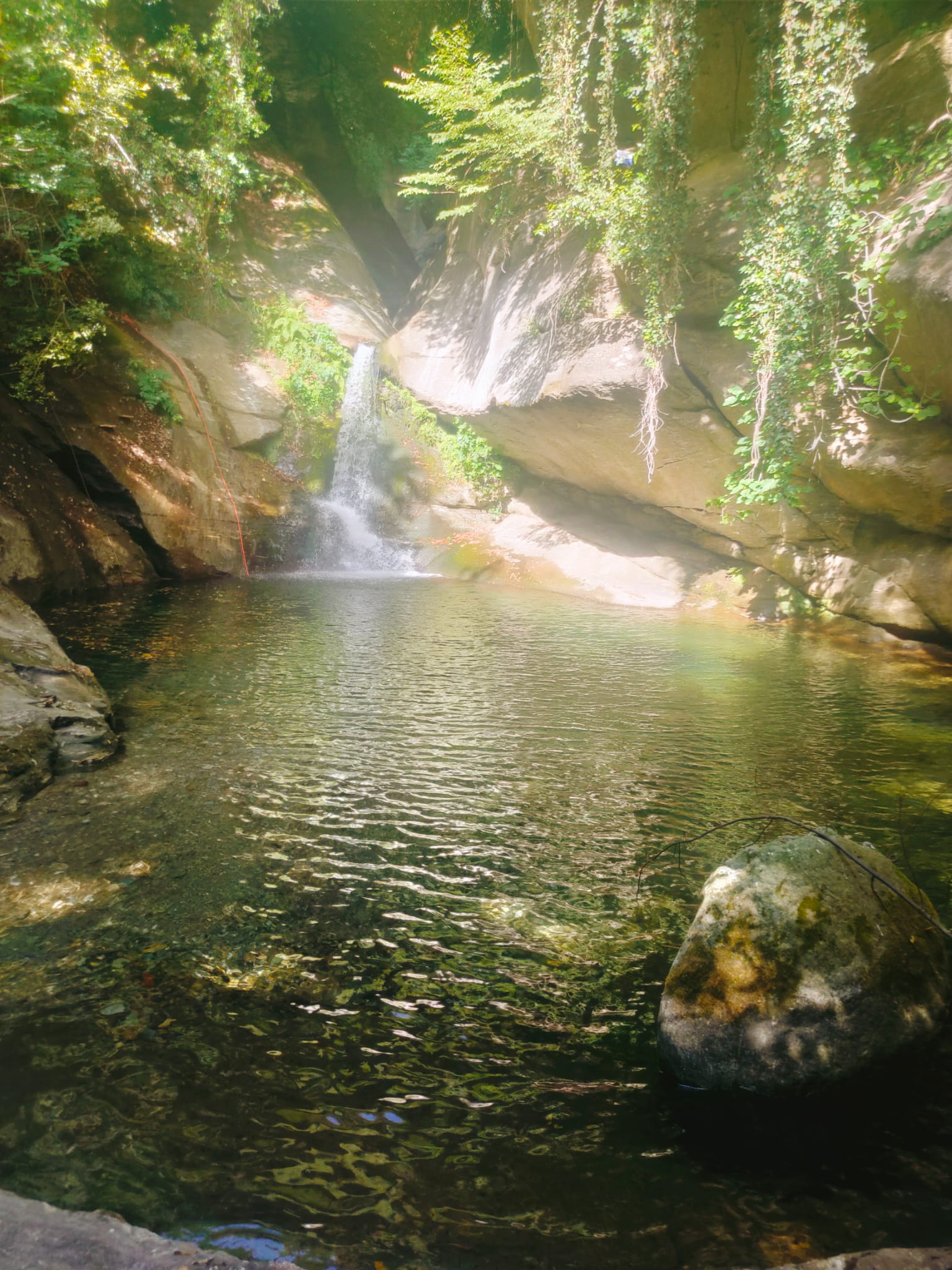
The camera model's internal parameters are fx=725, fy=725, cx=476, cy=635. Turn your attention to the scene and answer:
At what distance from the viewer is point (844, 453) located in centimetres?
1039

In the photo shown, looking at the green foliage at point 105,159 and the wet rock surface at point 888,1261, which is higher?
the green foliage at point 105,159

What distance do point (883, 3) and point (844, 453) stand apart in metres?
5.54

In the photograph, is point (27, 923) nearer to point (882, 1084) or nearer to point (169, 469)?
point (882, 1084)

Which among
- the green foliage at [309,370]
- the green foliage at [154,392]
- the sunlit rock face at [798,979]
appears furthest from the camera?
the green foliage at [309,370]

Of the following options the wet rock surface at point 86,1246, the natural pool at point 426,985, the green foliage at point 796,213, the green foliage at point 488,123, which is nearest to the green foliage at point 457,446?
the green foliage at point 488,123

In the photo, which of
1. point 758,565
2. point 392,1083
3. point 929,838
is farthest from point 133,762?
point 758,565

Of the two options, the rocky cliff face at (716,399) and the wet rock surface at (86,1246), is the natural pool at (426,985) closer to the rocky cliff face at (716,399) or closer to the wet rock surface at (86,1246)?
the wet rock surface at (86,1246)

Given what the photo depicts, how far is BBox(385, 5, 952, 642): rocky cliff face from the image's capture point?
8.89m

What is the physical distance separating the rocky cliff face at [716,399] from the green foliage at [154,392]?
6365 mm

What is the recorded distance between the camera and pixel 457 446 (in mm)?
18219

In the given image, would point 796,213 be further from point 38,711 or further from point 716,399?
point 38,711

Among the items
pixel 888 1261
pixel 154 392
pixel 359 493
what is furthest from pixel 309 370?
pixel 888 1261

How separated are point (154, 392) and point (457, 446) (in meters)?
7.11

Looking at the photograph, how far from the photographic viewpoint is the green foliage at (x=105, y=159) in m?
11.0
